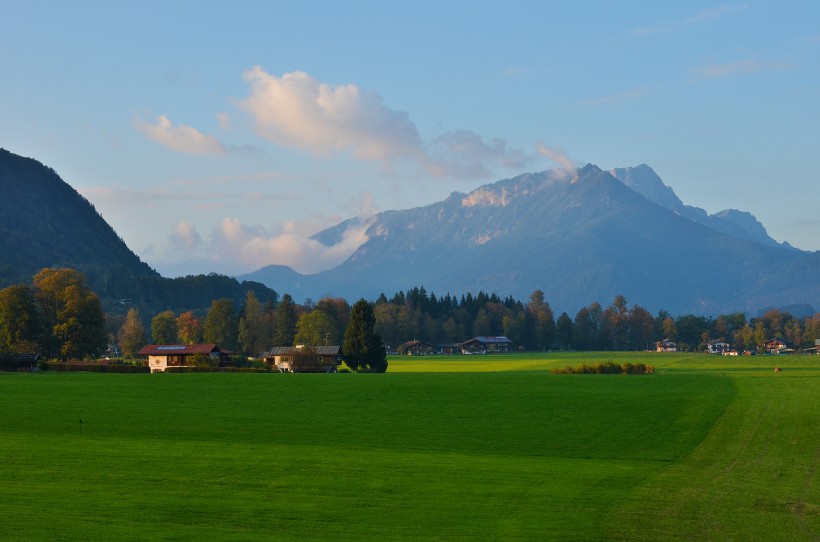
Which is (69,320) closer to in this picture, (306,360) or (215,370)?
(215,370)

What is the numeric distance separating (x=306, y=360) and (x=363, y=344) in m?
8.41

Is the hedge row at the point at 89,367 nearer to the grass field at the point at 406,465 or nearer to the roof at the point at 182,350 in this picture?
the roof at the point at 182,350

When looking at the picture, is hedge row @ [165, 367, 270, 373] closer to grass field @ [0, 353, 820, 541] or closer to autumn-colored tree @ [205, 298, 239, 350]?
grass field @ [0, 353, 820, 541]

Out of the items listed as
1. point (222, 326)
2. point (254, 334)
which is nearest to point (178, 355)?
point (222, 326)

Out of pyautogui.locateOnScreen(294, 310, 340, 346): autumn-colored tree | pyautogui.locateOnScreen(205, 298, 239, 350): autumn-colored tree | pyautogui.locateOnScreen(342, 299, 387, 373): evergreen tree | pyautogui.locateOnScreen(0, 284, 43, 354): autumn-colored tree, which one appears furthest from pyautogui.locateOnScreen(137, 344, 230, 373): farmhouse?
pyautogui.locateOnScreen(205, 298, 239, 350): autumn-colored tree

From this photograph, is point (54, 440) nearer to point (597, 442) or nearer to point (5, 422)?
point (5, 422)

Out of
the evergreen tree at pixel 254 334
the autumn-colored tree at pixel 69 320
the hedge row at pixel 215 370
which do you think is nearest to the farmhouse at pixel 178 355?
the autumn-colored tree at pixel 69 320

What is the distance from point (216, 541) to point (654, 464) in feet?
81.3

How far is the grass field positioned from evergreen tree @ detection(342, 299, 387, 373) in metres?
56.2

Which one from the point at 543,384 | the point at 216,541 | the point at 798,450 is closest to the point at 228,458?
the point at 216,541

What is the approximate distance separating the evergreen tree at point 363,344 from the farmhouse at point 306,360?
141 inches

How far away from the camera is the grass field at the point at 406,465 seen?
1134 inches

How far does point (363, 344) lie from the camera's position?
137250 millimetres

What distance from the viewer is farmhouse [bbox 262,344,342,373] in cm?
13475
